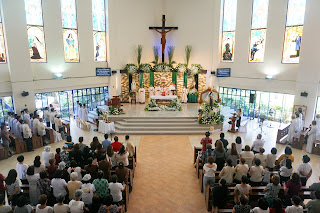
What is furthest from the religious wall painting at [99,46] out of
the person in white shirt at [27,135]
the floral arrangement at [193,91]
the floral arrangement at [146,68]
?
the person in white shirt at [27,135]

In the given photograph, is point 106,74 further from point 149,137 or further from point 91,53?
point 149,137

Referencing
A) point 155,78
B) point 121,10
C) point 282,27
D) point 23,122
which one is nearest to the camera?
point 23,122

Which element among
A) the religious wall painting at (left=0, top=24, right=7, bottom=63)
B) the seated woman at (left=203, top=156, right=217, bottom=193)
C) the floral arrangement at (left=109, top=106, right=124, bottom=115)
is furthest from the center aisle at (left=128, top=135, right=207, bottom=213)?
the religious wall painting at (left=0, top=24, right=7, bottom=63)

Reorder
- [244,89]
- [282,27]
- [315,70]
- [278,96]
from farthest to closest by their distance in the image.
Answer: [244,89]
[278,96]
[282,27]
[315,70]

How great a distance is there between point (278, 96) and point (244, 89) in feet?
7.06

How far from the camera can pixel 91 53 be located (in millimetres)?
16734

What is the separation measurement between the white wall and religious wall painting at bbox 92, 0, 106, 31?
0.52 metres

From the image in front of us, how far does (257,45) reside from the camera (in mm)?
15312

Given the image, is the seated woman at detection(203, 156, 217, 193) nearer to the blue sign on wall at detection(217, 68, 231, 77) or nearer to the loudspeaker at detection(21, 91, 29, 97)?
the loudspeaker at detection(21, 91, 29, 97)

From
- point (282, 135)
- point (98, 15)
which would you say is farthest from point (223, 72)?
point (98, 15)

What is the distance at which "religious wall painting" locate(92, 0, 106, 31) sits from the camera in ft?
54.7

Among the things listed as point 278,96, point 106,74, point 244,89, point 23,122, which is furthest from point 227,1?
point 23,122

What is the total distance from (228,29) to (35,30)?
12332 millimetres

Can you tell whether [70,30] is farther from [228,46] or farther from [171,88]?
[228,46]
